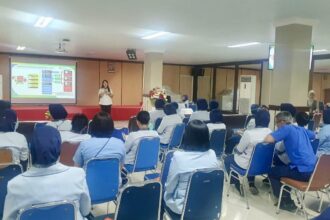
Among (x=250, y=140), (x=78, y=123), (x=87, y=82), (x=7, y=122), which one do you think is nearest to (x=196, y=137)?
(x=250, y=140)

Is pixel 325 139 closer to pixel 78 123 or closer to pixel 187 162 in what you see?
pixel 187 162

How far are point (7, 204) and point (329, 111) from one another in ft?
13.1

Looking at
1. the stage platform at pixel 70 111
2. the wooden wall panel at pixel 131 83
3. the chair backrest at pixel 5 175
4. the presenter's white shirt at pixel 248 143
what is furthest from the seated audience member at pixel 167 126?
the wooden wall panel at pixel 131 83

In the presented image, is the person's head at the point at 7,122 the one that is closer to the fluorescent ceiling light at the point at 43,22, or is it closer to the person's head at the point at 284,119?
the fluorescent ceiling light at the point at 43,22

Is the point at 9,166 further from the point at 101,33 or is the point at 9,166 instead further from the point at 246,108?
the point at 246,108

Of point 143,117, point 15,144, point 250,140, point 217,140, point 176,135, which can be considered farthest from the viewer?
point 176,135

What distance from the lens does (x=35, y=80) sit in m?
11.5

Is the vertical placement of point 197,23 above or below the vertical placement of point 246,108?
above

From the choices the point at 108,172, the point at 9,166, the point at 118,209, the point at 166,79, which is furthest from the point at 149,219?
the point at 166,79

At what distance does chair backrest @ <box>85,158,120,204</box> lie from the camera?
8.30 feet

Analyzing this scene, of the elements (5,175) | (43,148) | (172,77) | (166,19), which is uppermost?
(166,19)

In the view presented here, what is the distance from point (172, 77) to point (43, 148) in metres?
13.5

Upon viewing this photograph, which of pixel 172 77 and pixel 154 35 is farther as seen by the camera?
pixel 172 77

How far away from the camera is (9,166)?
2.24m
